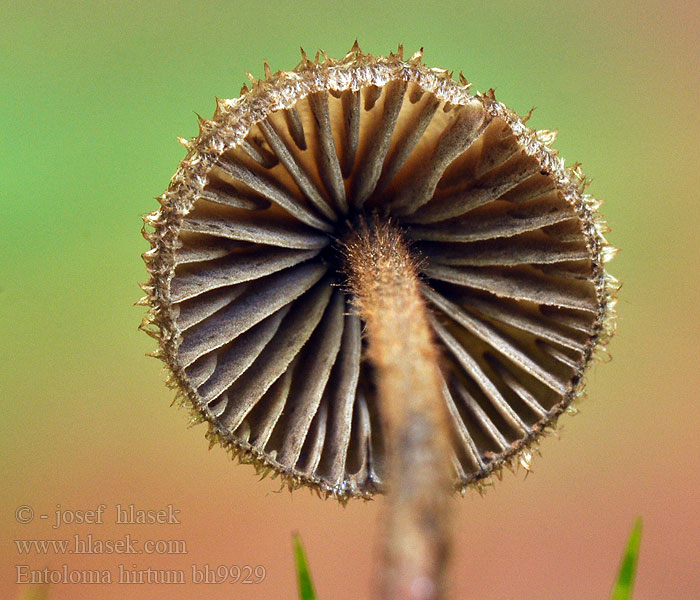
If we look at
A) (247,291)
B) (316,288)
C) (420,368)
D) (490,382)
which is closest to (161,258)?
(247,291)

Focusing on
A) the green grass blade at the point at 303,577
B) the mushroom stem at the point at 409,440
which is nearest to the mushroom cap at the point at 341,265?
the mushroom stem at the point at 409,440

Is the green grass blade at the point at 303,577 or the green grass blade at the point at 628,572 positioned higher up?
the green grass blade at the point at 303,577

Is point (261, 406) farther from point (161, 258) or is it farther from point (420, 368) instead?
point (420, 368)

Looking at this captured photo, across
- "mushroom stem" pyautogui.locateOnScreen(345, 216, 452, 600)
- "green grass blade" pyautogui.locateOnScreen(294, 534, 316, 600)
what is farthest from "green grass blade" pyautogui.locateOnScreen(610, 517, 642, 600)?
"green grass blade" pyautogui.locateOnScreen(294, 534, 316, 600)

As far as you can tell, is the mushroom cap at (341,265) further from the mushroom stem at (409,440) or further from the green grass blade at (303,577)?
the green grass blade at (303,577)

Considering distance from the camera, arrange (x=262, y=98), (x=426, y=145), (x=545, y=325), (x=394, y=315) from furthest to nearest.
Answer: (x=545, y=325) < (x=426, y=145) < (x=262, y=98) < (x=394, y=315)
